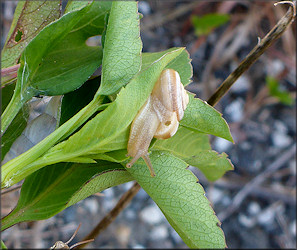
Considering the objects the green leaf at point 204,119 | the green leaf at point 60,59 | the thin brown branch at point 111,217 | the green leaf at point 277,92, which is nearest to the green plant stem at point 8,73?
the green leaf at point 60,59

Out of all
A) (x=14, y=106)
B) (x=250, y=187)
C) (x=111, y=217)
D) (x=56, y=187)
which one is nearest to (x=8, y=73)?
(x=14, y=106)

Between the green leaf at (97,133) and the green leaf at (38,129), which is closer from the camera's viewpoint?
the green leaf at (97,133)

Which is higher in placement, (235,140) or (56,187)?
(56,187)

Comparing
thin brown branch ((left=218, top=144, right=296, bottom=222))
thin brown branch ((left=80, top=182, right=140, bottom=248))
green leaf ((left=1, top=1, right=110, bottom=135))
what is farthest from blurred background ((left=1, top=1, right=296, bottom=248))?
green leaf ((left=1, top=1, right=110, bottom=135))

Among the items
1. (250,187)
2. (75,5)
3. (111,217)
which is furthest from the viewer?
(250,187)

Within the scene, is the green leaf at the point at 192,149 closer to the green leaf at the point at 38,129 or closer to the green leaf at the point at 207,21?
the green leaf at the point at 38,129

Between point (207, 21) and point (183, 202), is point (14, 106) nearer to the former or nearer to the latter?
point (183, 202)
